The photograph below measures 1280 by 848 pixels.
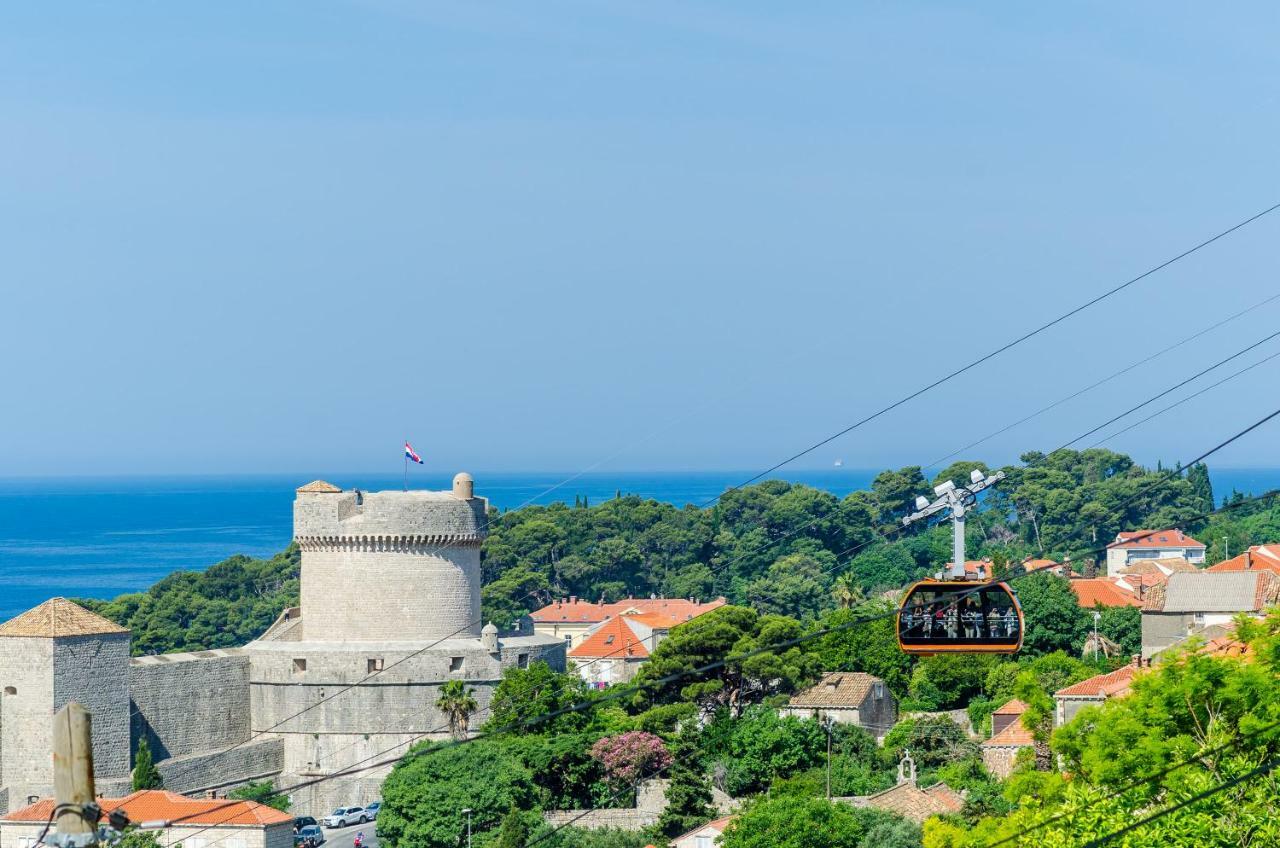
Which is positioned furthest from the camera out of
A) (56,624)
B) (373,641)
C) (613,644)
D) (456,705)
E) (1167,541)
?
(1167,541)

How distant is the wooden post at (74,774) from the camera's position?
11.4 m

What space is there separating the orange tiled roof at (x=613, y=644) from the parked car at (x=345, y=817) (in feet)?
77.5

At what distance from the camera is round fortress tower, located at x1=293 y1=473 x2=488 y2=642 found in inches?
2090

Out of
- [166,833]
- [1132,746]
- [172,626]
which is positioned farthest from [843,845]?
[172,626]

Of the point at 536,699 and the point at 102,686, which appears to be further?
the point at 536,699

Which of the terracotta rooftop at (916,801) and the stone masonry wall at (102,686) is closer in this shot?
the terracotta rooftop at (916,801)

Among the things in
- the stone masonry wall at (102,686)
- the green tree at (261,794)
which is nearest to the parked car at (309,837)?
the green tree at (261,794)

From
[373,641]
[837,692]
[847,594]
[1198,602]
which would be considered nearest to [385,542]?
[373,641]

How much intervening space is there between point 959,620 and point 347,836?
2438 centimetres

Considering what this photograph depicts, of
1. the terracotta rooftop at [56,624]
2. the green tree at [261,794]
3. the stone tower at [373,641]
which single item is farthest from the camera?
the stone tower at [373,641]

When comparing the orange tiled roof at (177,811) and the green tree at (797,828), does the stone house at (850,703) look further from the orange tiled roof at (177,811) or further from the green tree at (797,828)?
the orange tiled roof at (177,811)

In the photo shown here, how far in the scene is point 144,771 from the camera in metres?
46.2

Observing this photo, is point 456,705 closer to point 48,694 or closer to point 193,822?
point 48,694

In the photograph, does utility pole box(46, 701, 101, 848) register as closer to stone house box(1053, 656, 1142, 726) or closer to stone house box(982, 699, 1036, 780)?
stone house box(982, 699, 1036, 780)
